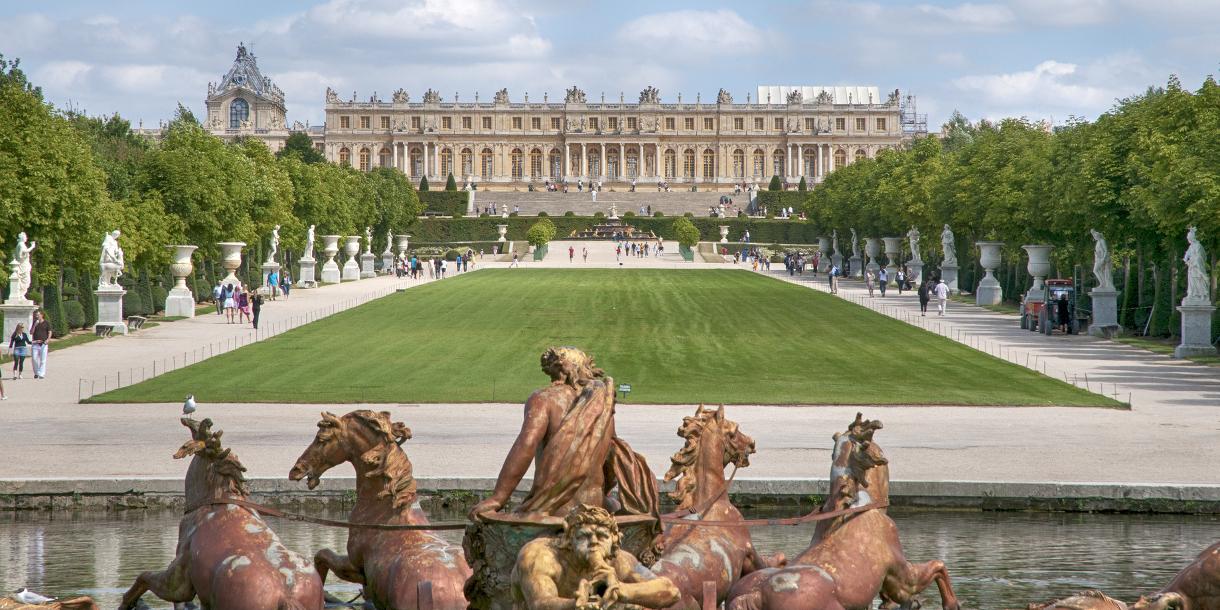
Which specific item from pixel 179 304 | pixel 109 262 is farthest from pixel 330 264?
pixel 109 262

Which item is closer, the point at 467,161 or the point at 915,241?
the point at 915,241

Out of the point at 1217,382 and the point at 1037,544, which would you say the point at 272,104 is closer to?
the point at 1217,382

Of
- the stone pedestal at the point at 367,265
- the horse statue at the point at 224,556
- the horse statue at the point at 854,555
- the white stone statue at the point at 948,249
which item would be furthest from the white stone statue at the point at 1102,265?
the stone pedestal at the point at 367,265

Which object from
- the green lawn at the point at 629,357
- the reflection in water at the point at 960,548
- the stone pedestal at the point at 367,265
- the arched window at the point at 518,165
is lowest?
the reflection in water at the point at 960,548

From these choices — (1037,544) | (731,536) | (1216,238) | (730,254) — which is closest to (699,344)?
(1216,238)

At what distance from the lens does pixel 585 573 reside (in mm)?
6973

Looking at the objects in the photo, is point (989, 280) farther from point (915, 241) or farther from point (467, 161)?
point (467, 161)

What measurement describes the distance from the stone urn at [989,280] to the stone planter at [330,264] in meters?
27.4

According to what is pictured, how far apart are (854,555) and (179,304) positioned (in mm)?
39081

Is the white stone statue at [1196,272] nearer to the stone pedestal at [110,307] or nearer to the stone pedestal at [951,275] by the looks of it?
the stone pedestal at [110,307]

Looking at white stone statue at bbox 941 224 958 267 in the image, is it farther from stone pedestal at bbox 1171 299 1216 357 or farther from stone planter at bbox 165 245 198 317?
stone planter at bbox 165 245 198 317

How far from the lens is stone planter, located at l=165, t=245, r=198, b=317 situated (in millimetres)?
45719

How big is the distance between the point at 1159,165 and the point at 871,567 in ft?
93.5

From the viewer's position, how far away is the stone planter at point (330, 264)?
68000 millimetres
